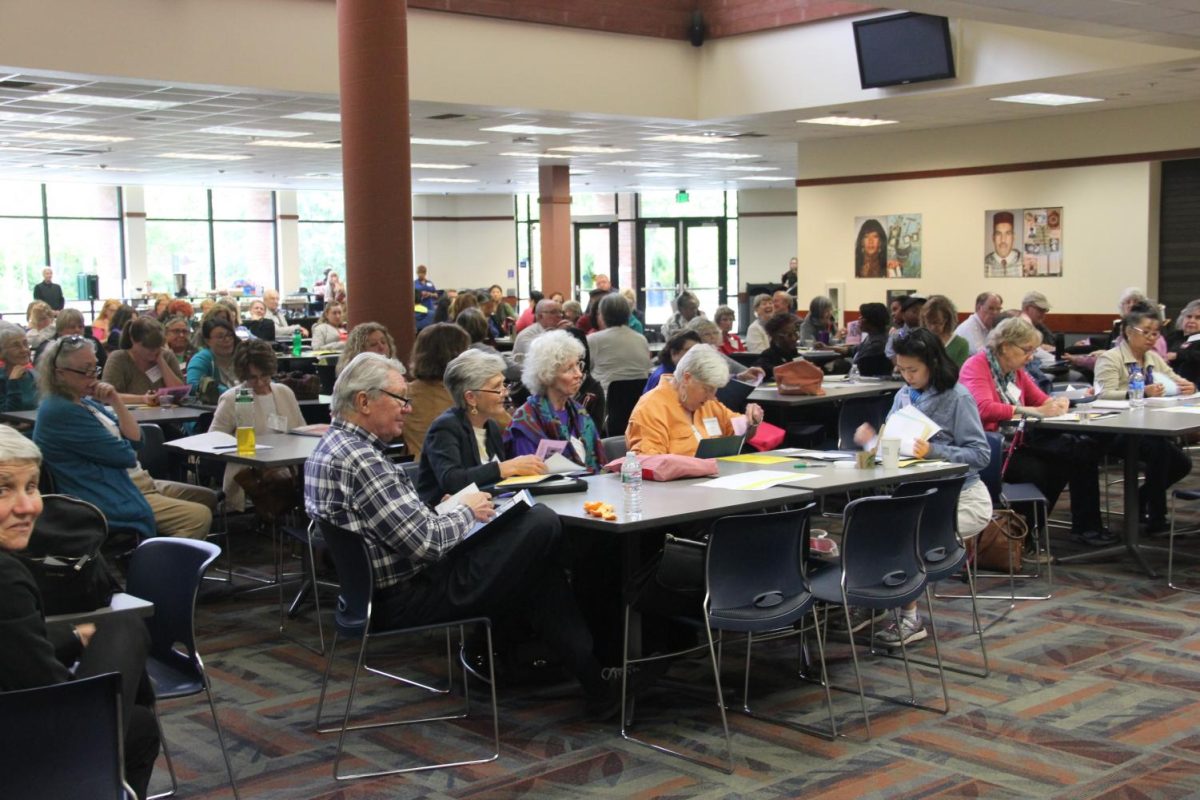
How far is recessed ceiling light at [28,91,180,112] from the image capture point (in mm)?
12211

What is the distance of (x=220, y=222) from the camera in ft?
95.6

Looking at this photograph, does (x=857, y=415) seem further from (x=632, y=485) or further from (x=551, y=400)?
(x=632, y=485)

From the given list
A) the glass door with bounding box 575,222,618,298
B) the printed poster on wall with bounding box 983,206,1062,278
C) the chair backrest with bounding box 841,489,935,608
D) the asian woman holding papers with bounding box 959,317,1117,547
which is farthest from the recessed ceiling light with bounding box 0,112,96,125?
the glass door with bounding box 575,222,618,298

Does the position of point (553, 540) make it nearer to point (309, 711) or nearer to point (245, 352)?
point (309, 711)

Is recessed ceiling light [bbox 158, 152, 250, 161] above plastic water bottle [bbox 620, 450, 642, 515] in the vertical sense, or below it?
above

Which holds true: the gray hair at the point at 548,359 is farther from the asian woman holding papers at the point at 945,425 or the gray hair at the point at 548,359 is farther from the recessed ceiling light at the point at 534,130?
the recessed ceiling light at the point at 534,130

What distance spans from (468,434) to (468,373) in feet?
0.82

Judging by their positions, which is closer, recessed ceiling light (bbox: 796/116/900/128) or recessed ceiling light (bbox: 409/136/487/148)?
recessed ceiling light (bbox: 796/116/900/128)

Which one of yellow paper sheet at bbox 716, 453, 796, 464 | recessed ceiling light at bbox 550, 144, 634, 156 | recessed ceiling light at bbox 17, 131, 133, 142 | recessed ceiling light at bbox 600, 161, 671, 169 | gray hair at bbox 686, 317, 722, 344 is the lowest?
yellow paper sheet at bbox 716, 453, 796, 464

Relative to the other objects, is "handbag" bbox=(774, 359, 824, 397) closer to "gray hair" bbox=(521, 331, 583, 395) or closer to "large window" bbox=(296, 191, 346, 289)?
"gray hair" bbox=(521, 331, 583, 395)

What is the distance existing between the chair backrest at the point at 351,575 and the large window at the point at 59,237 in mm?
24326

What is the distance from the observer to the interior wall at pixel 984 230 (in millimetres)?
14477

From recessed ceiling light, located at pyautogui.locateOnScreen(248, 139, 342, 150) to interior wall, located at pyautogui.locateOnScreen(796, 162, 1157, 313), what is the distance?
21.3 feet

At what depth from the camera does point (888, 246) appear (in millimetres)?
16766
